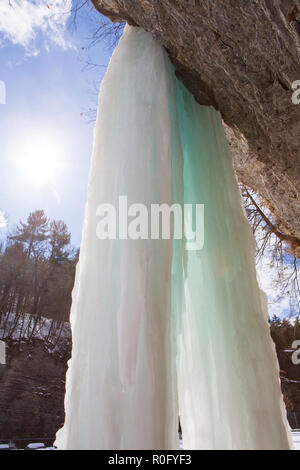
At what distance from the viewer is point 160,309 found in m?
0.88

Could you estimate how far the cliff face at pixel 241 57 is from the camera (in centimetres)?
125

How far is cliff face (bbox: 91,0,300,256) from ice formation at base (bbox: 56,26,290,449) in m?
0.11

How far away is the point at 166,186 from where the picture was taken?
1.09m

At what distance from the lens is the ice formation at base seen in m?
0.77

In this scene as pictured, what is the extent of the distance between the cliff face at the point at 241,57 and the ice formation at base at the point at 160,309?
0.11 metres

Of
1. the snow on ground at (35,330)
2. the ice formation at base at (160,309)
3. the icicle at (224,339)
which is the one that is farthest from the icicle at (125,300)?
the snow on ground at (35,330)

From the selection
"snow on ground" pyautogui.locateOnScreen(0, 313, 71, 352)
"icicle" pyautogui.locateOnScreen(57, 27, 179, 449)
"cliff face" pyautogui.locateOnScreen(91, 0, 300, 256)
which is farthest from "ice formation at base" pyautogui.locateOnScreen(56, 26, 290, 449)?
"snow on ground" pyautogui.locateOnScreen(0, 313, 71, 352)

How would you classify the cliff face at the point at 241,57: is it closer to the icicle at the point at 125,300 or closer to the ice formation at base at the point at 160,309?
the ice formation at base at the point at 160,309

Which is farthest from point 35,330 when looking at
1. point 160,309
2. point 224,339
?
point 160,309

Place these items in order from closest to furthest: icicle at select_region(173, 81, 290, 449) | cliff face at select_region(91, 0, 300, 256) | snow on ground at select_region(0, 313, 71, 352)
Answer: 1. icicle at select_region(173, 81, 290, 449)
2. cliff face at select_region(91, 0, 300, 256)
3. snow on ground at select_region(0, 313, 71, 352)

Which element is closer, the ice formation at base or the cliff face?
the ice formation at base

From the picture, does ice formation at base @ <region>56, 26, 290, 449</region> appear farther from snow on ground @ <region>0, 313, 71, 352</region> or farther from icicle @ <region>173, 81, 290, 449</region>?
snow on ground @ <region>0, 313, 71, 352</region>

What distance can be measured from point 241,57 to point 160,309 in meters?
1.24

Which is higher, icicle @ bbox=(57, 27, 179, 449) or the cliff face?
the cliff face
